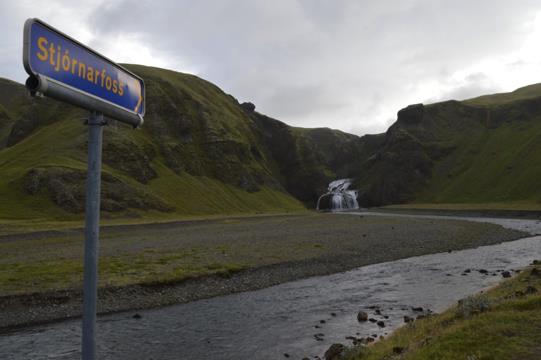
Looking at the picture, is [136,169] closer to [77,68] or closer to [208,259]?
[208,259]

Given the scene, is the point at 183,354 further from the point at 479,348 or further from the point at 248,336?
the point at 479,348

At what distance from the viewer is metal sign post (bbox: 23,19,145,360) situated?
3.95 m

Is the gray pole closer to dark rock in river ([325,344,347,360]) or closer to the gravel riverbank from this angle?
dark rock in river ([325,344,347,360])

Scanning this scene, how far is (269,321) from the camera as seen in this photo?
961 inches

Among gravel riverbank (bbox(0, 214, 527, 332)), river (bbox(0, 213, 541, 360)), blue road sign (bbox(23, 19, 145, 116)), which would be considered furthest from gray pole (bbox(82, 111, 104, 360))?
gravel riverbank (bbox(0, 214, 527, 332))

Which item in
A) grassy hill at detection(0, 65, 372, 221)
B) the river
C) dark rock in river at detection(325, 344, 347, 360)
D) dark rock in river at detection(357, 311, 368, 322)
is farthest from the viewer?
grassy hill at detection(0, 65, 372, 221)

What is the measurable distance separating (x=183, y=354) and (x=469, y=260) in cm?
3679

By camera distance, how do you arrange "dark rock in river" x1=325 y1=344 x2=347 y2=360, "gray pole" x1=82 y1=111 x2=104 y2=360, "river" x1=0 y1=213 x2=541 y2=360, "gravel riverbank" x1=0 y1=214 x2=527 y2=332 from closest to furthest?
1. "gray pole" x1=82 y1=111 x2=104 y2=360
2. "dark rock in river" x1=325 y1=344 x2=347 y2=360
3. "river" x1=0 y1=213 x2=541 y2=360
4. "gravel riverbank" x1=0 y1=214 x2=527 y2=332

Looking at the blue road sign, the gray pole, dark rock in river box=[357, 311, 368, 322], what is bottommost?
dark rock in river box=[357, 311, 368, 322]

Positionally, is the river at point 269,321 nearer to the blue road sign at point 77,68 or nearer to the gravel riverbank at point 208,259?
the gravel riverbank at point 208,259

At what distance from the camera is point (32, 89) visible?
153 inches

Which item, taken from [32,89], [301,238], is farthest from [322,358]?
[301,238]

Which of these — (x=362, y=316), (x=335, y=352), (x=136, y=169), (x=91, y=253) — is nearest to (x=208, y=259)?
(x=362, y=316)

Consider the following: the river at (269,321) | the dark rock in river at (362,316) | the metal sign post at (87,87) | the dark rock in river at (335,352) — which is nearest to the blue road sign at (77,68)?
the metal sign post at (87,87)
